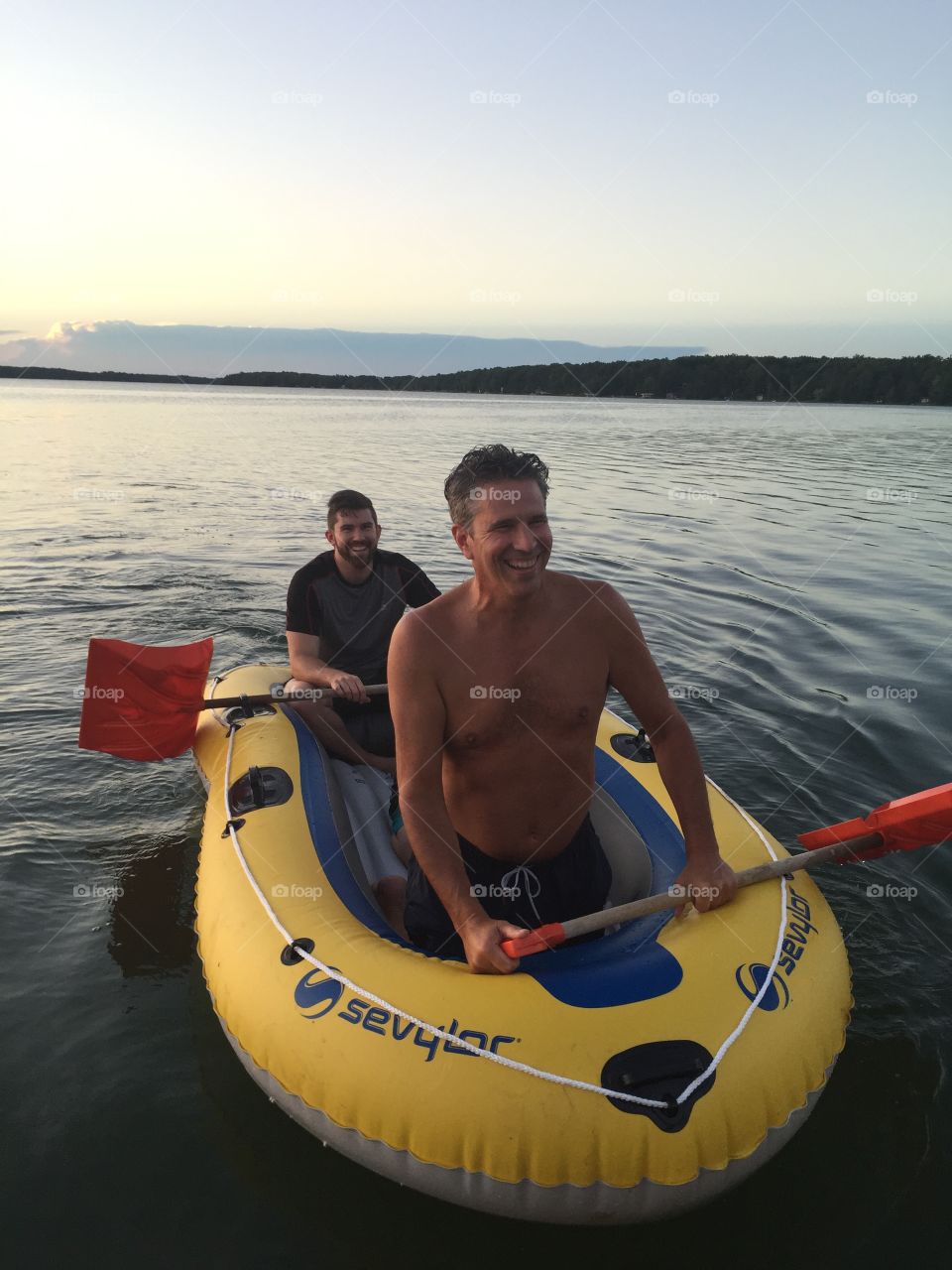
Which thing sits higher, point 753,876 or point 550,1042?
point 753,876

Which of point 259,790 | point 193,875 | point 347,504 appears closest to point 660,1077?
point 259,790

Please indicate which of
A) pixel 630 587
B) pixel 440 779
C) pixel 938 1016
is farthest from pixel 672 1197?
pixel 630 587

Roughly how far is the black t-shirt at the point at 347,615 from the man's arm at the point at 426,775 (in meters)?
2.33

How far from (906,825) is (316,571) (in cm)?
343

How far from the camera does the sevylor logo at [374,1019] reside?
8.39ft

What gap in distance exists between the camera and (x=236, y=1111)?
→ 3.21m

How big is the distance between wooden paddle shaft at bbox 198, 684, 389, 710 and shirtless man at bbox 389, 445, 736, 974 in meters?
1.87

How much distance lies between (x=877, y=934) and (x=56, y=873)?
425 cm

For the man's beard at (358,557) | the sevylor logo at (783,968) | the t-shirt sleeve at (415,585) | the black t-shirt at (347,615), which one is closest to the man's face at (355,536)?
the man's beard at (358,557)

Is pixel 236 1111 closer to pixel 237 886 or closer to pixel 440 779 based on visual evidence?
pixel 237 886

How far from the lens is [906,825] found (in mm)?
3125

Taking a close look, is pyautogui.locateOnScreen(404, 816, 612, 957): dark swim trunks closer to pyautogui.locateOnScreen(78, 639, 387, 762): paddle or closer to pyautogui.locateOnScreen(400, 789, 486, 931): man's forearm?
pyautogui.locateOnScreen(400, 789, 486, 931): man's forearm

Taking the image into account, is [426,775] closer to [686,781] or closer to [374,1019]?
[374,1019]

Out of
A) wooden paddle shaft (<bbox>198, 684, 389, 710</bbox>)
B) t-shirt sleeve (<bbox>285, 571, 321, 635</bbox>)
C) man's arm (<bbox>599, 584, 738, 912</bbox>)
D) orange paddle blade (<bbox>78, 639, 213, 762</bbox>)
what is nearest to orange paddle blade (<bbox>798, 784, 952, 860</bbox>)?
man's arm (<bbox>599, 584, 738, 912</bbox>)
